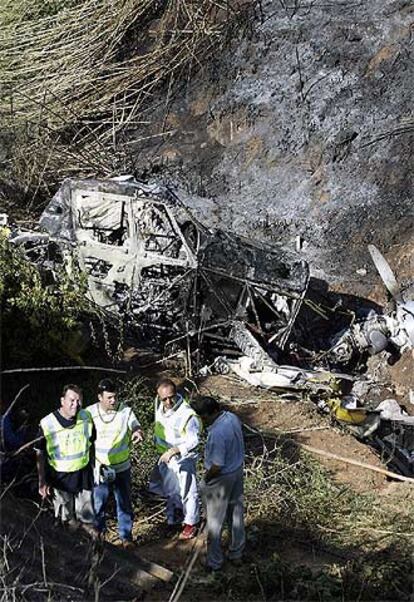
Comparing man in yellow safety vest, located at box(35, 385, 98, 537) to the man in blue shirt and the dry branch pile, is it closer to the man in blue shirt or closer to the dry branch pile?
the man in blue shirt

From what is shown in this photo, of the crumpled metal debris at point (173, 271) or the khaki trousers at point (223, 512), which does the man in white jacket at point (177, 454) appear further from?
the crumpled metal debris at point (173, 271)

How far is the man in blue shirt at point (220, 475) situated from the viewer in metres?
6.82

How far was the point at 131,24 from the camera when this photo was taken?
682 inches

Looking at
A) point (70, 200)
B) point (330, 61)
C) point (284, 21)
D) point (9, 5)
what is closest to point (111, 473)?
point (70, 200)

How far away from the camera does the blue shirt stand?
680 cm

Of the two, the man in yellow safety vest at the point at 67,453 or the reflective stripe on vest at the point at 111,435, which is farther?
the reflective stripe on vest at the point at 111,435

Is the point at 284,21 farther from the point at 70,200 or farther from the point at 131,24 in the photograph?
the point at 70,200

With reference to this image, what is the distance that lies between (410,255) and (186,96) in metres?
5.24

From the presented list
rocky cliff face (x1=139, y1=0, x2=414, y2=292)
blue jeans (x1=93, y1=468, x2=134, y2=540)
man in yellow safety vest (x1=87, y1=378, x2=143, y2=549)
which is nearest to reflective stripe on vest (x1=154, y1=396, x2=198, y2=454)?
man in yellow safety vest (x1=87, y1=378, x2=143, y2=549)

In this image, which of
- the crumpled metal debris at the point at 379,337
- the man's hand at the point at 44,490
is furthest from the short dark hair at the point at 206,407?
the crumpled metal debris at the point at 379,337

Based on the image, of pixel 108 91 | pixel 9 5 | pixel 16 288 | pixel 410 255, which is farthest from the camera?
pixel 9 5

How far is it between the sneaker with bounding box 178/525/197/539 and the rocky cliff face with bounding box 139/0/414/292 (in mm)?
6043

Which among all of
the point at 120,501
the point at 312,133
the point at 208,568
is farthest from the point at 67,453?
the point at 312,133

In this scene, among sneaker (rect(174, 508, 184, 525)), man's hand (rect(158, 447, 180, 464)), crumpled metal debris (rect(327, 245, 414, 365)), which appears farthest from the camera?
crumpled metal debris (rect(327, 245, 414, 365))
